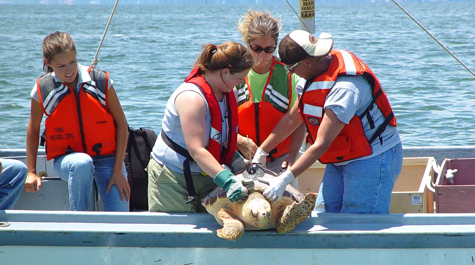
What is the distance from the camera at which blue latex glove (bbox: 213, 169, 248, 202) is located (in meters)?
2.36

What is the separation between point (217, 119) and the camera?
258 cm

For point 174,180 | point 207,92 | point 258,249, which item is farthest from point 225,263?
point 207,92

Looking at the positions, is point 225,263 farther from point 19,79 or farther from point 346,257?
point 19,79

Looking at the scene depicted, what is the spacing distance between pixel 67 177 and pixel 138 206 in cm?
89

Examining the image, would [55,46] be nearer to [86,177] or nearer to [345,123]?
[86,177]

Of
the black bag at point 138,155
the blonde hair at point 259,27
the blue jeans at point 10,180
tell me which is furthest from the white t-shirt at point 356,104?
the blue jeans at point 10,180

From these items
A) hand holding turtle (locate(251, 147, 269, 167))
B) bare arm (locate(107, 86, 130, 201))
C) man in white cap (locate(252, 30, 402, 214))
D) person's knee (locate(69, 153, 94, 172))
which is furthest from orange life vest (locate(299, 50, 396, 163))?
person's knee (locate(69, 153, 94, 172))

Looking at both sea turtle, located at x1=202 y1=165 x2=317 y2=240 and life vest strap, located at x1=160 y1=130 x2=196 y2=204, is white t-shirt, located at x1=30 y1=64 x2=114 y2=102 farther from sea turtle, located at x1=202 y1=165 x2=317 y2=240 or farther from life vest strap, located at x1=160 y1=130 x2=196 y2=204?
sea turtle, located at x1=202 y1=165 x2=317 y2=240

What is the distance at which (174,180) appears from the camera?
265cm

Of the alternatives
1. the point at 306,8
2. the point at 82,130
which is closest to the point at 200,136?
the point at 82,130

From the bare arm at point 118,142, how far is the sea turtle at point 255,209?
86 centimetres

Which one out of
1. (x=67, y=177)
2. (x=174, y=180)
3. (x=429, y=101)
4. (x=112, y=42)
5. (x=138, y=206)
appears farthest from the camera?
(x=112, y=42)

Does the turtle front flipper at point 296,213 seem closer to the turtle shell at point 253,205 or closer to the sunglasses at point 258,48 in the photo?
the turtle shell at point 253,205

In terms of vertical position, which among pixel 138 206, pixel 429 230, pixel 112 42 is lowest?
pixel 112 42
